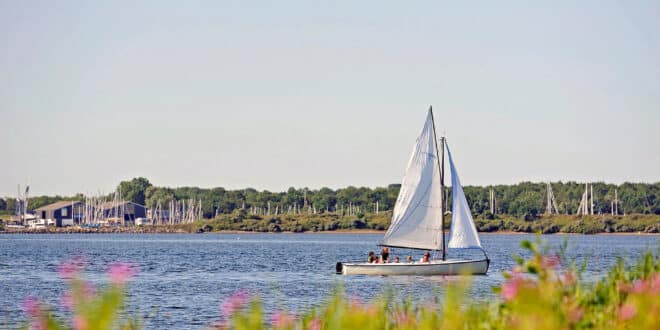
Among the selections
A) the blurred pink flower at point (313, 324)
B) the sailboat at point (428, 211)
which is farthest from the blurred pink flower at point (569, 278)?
the sailboat at point (428, 211)

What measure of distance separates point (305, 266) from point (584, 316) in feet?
214

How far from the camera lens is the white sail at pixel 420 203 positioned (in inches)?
2320

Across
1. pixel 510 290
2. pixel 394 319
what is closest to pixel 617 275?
pixel 394 319

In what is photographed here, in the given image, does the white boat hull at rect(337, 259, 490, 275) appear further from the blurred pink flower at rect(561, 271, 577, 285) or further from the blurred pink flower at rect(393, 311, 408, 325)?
the blurred pink flower at rect(561, 271, 577, 285)

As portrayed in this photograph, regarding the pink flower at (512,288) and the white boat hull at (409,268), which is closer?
the pink flower at (512,288)

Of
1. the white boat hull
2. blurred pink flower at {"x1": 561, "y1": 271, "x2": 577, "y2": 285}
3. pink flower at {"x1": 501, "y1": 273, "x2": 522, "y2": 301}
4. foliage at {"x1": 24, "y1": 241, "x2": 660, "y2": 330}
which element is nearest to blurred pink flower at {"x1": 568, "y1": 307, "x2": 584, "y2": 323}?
foliage at {"x1": 24, "y1": 241, "x2": 660, "y2": 330}

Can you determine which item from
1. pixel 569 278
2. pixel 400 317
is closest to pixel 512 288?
pixel 569 278

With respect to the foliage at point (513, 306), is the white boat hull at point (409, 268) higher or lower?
lower

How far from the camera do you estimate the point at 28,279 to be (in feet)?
189

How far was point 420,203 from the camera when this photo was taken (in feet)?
196

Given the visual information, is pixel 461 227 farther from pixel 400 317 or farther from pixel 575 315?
pixel 575 315

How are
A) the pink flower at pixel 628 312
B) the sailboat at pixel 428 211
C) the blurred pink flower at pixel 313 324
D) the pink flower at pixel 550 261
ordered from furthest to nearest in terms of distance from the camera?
the sailboat at pixel 428 211 → the blurred pink flower at pixel 313 324 → the pink flower at pixel 550 261 → the pink flower at pixel 628 312

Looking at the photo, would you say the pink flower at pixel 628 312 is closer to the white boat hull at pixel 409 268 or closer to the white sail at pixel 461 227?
the white boat hull at pixel 409 268

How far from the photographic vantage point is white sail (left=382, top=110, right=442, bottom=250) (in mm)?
58938
